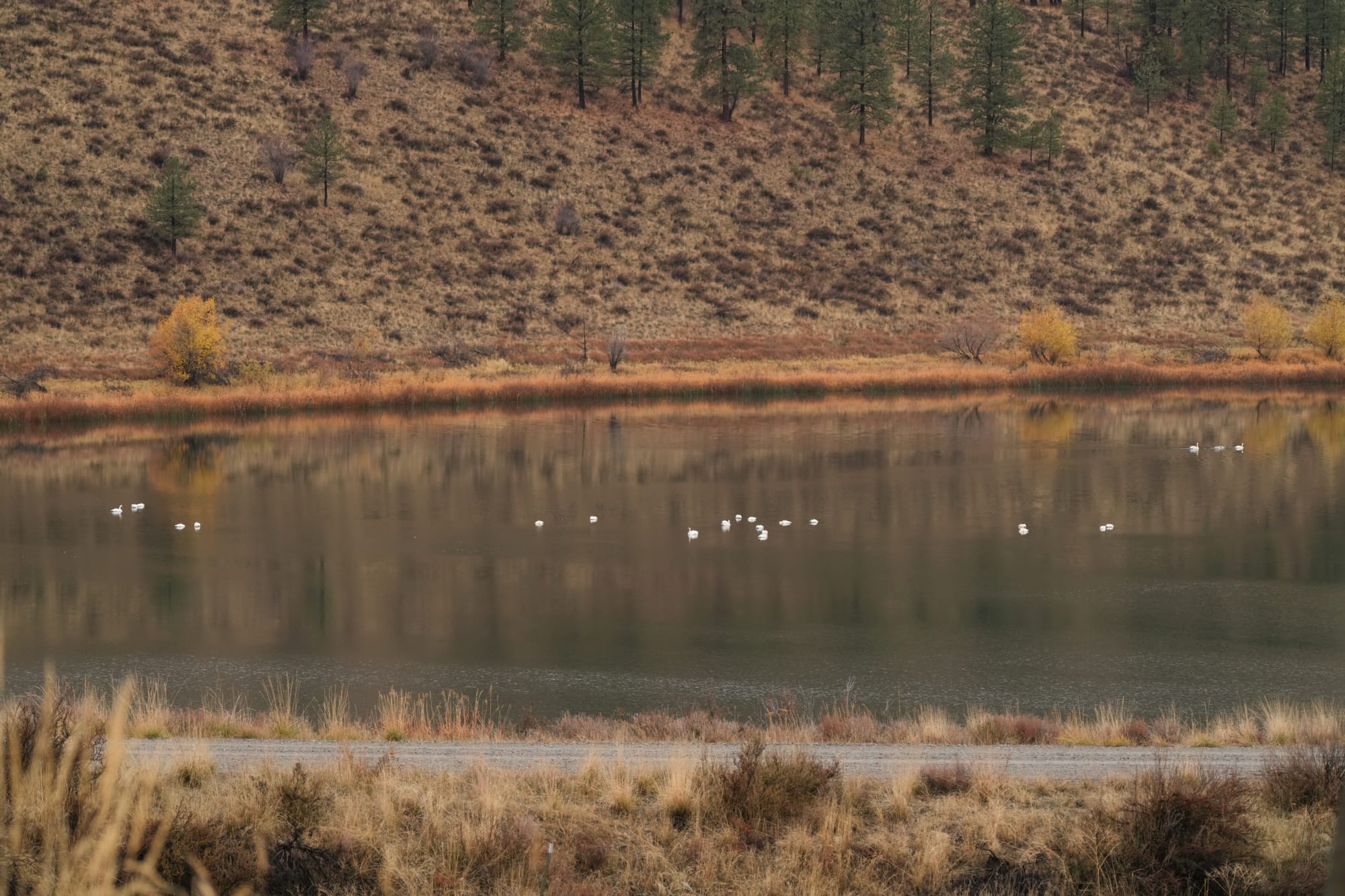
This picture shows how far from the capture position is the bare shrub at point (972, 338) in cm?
6894

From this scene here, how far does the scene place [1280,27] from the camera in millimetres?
107938

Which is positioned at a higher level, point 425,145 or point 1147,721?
point 425,145

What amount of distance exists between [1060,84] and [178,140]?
63810mm

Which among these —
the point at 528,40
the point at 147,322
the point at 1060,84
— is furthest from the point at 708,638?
the point at 1060,84

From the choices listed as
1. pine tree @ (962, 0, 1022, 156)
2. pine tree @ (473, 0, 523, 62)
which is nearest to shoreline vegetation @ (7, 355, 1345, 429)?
pine tree @ (962, 0, 1022, 156)

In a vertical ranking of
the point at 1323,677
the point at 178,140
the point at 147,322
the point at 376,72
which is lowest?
the point at 1323,677

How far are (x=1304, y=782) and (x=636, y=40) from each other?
8440 centimetres

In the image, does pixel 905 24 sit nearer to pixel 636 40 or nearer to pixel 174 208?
pixel 636 40

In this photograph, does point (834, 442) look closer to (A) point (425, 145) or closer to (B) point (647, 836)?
(B) point (647, 836)

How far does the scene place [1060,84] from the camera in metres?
105

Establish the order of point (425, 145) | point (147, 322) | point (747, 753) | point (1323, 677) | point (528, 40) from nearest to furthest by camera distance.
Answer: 1. point (747, 753)
2. point (1323, 677)
3. point (147, 322)
4. point (425, 145)
5. point (528, 40)

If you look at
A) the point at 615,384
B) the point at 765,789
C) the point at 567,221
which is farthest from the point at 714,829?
the point at 567,221

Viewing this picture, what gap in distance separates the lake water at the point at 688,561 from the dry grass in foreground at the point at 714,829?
640cm

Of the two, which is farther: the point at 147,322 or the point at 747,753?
the point at 147,322
